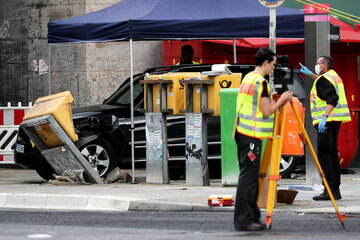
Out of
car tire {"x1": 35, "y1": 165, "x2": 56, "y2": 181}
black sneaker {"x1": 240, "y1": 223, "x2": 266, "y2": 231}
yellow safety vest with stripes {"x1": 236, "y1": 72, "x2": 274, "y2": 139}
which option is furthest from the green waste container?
black sneaker {"x1": 240, "y1": 223, "x2": 266, "y2": 231}

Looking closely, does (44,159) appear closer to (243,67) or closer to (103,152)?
(103,152)

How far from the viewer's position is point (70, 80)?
22.5 m

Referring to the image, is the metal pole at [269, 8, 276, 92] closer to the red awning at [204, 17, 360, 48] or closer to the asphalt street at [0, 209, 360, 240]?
the asphalt street at [0, 209, 360, 240]

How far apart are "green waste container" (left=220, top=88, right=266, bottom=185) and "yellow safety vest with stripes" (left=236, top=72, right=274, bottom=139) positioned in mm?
4856

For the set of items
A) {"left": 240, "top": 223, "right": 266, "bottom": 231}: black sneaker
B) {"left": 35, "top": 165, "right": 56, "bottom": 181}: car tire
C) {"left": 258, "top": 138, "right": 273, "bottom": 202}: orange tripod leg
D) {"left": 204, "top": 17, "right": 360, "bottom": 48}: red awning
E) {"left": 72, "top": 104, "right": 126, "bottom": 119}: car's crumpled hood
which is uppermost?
{"left": 204, "top": 17, "right": 360, "bottom": 48}: red awning

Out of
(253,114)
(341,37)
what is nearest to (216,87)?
(341,37)

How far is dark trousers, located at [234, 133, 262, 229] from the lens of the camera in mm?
A: 10656

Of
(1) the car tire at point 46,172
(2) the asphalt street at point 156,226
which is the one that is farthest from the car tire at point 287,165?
(2) the asphalt street at point 156,226

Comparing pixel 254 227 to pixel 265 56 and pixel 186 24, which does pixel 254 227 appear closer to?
pixel 265 56

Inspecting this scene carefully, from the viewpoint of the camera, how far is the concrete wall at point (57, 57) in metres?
22.5

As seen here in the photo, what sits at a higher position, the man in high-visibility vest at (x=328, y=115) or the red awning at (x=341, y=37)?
the red awning at (x=341, y=37)

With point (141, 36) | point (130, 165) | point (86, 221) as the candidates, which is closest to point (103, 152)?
point (130, 165)

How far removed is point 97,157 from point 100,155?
0.06 metres

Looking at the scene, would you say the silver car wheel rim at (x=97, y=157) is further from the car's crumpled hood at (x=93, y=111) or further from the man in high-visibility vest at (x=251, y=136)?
the man in high-visibility vest at (x=251, y=136)
